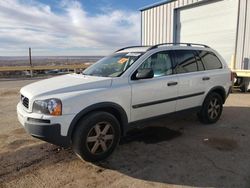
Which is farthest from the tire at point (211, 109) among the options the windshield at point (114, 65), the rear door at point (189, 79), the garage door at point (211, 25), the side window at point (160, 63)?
the garage door at point (211, 25)

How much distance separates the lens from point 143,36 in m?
15.1

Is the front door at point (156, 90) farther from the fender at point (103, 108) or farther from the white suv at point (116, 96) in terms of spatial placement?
the fender at point (103, 108)

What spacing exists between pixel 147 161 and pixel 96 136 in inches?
34.7

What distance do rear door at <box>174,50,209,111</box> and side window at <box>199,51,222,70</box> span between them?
18cm

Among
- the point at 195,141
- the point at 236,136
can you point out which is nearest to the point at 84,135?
the point at 195,141

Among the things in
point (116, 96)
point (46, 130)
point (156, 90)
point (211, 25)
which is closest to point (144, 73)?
point (156, 90)

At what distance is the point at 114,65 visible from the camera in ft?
15.0

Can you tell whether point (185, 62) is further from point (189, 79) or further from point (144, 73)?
point (144, 73)

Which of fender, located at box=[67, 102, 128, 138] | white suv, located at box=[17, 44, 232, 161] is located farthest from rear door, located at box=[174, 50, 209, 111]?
fender, located at box=[67, 102, 128, 138]

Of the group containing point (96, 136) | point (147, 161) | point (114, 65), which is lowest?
point (147, 161)

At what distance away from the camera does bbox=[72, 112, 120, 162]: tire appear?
11.7ft

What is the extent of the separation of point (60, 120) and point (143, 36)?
40.9ft

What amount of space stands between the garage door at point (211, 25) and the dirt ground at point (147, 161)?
20.8 feet

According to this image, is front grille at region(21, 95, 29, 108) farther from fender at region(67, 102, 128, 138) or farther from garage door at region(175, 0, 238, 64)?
garage door at region(175, 0, 238, 64)
